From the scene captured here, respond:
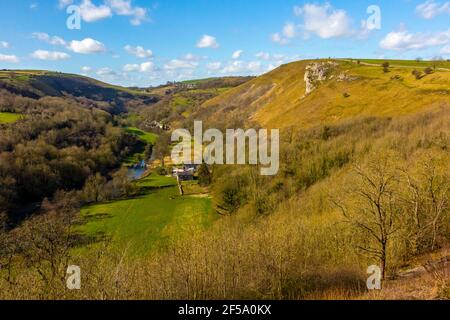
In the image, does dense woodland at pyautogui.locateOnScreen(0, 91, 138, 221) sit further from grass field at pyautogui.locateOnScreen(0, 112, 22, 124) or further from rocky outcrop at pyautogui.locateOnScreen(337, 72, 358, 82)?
rocky outcrop at pyautogui.locateOnScreen(337, 72, 358, 82)

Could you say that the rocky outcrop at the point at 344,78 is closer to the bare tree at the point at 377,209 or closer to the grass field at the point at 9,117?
the bare tree at the point at 377,209

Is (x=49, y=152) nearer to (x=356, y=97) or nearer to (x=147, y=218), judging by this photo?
(x=147, y=218)

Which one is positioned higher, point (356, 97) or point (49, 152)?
point (356, 97)

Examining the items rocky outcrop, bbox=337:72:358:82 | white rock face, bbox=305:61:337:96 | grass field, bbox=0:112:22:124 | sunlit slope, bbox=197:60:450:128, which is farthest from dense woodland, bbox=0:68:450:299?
white rock face, bbox=305:61:337:96

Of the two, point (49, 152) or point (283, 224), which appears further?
point (49, 152)

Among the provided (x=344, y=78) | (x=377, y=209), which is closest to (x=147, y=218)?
(x=377, y=209)

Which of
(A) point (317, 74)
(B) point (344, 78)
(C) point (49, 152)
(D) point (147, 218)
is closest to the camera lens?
(D) point (147, 218)
